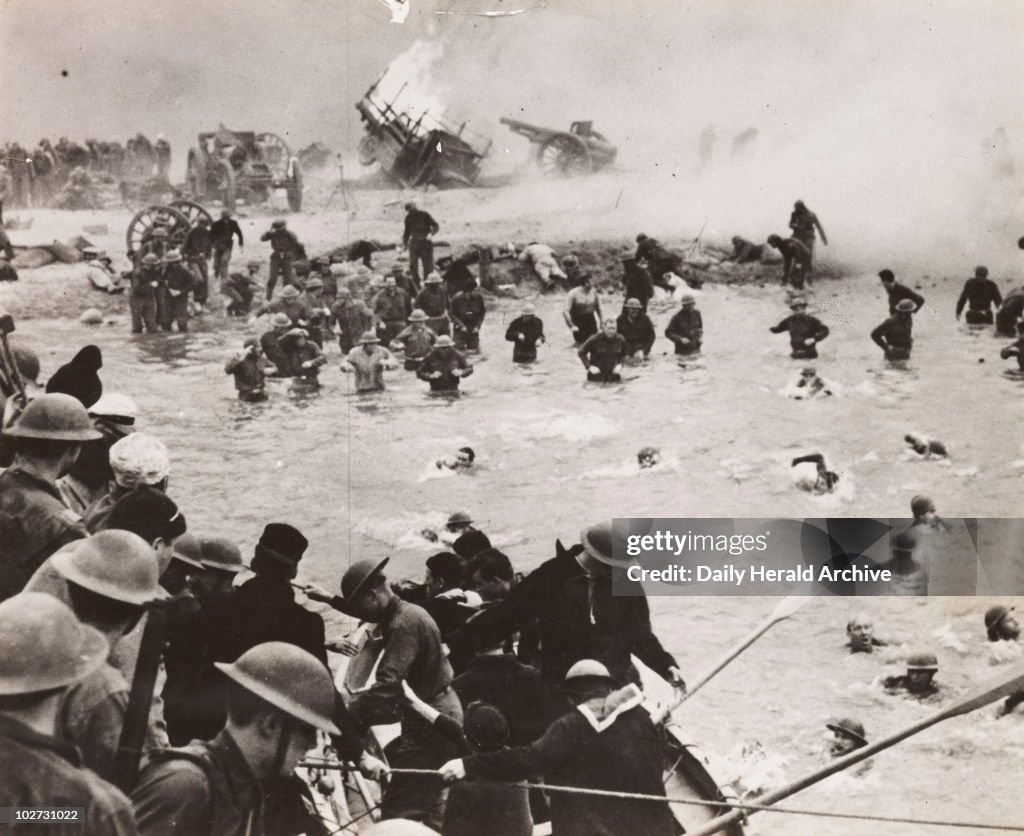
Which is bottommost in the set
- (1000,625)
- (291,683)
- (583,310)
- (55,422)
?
(1000,625)

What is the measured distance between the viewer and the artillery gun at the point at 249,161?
21.4ft

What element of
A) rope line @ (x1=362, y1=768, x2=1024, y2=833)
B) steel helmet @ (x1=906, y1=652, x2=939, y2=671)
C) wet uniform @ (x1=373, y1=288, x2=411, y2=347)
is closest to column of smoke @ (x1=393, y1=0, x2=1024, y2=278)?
wet uniform @ (x1=373, y1=288, x2=411, y2=347)

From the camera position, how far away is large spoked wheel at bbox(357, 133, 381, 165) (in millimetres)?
6457

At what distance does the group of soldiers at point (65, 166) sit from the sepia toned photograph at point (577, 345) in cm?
2

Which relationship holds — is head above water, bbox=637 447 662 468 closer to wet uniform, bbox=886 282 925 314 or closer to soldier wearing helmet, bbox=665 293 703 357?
soldier wearing helmet, bbox=665 293 703 357

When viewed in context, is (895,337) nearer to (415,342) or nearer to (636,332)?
(636,332)

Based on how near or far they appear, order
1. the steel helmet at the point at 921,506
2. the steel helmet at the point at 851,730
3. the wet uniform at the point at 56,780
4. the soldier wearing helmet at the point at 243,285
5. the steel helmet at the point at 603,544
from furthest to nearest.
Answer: the soldier wearing helmet at the point at 243,285, the steel helmet at the point at 921,506, the steel helmet at the point at 603,544, the steel helmet at the point at 851,730, the wet uniform at the point at 56,780

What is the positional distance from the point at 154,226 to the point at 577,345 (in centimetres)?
231

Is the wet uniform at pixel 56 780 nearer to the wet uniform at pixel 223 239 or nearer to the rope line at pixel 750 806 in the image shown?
the rope line at pixel 750 806

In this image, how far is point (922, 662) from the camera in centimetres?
614

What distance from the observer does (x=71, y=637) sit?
4.71 m

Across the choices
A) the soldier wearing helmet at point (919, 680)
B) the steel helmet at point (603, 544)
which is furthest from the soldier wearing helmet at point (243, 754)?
the soldier wearing helmet at point (919, 680)

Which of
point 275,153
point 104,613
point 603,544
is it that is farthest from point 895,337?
point 104,613

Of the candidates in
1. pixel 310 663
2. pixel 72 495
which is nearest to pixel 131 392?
pixel 72 495
